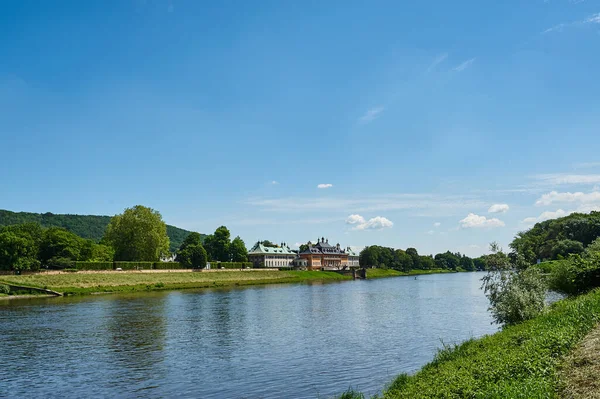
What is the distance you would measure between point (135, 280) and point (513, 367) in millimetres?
80717

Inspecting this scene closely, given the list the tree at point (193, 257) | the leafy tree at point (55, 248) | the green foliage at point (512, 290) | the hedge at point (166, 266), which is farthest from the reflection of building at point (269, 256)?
the green foliage at point (512, 290)

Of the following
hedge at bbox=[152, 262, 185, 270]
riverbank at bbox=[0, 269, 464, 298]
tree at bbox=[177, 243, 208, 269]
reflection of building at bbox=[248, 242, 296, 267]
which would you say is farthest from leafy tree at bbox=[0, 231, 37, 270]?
reflection of building at bbox=[248, 242, 296, 267]

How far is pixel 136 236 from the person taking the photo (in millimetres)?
112312

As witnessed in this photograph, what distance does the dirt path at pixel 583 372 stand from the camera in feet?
34.6

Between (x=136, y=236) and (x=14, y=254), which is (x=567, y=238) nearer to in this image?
(x=136, y=236)

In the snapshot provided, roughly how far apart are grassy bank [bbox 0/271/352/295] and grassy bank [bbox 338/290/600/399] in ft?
216

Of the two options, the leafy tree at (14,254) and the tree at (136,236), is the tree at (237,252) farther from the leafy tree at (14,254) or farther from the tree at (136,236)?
the leafy tree at (14,254)

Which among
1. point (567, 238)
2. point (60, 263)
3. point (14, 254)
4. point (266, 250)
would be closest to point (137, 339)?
point (14, 254)

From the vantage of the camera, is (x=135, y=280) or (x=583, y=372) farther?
(x=135, y=280)

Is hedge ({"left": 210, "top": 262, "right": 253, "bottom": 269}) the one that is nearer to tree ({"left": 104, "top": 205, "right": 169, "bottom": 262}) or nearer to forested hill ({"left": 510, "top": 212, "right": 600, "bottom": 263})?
tree ({"left": 104, "top": 205, "right": 169, "bottom": 262})

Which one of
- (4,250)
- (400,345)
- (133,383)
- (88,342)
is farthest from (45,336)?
(4,250)

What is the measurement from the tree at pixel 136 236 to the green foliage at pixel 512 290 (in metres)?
95.9

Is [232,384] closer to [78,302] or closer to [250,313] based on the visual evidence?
[250,313]

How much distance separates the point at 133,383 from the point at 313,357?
32.0 feet
